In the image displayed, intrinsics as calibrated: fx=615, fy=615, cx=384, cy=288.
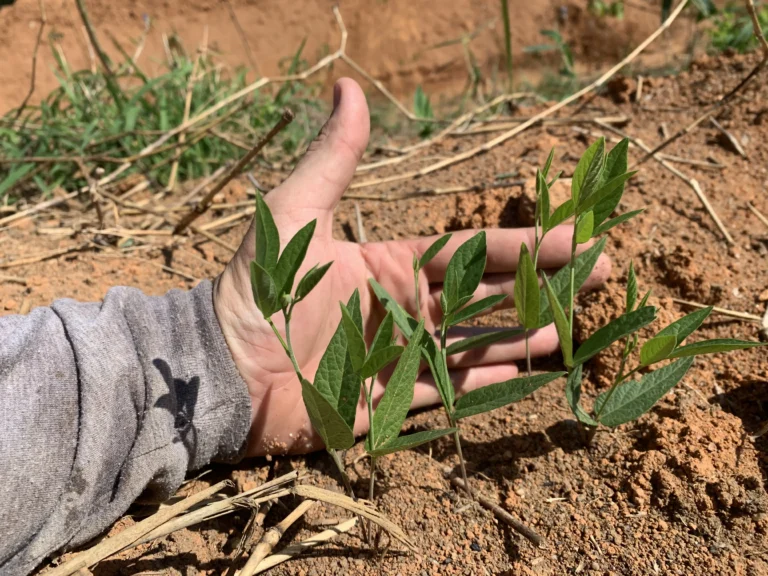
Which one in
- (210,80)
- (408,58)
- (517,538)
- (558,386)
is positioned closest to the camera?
(517,538)

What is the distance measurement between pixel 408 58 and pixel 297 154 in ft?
11.3

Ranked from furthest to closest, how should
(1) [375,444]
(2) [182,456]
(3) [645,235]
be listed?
1. (3) [645,235]
2. (2) [182,456]
3. (1) [375,444]

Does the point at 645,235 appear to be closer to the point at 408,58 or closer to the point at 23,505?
the point at 23,505

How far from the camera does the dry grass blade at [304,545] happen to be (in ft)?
3.15

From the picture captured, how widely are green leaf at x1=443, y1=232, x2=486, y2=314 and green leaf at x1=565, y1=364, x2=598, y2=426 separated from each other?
232mm

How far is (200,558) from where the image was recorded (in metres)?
1.04

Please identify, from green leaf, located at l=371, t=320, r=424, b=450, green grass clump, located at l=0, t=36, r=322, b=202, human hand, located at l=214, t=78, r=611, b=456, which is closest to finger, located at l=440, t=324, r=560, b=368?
human hand, located at l=214, t=78, r=611, b=456

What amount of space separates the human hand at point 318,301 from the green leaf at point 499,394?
31 cm

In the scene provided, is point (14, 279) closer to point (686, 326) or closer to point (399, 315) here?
point (399, 315)

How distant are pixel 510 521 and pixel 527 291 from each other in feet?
1.24

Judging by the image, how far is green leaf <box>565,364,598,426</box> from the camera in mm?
1038

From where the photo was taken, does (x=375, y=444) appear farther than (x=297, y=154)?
No

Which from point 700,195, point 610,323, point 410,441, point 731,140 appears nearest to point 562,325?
point 610,323

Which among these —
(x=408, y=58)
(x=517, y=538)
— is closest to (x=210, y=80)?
(x=517, y=538)
